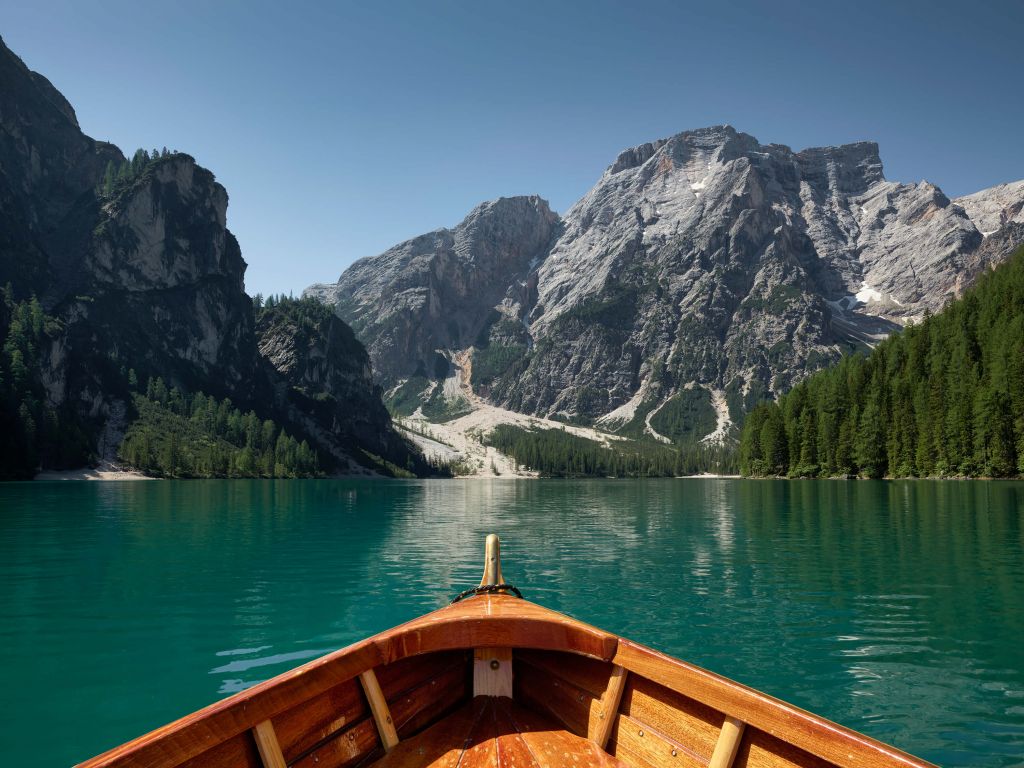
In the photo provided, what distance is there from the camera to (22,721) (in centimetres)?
1268

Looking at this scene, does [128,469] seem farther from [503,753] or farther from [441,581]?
[503,753]

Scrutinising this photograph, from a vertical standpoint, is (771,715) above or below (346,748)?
above

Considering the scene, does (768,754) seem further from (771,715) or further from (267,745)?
(267,745)

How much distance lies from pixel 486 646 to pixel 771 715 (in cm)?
405

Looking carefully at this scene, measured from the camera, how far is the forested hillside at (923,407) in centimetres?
10144

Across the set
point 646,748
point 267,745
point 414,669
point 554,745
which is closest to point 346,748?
point 414,669

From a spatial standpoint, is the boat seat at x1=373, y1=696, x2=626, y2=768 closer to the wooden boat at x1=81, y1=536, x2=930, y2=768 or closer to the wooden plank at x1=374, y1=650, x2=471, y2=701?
the wooden boat at x1=81, y1=536, x2=930, y2=768

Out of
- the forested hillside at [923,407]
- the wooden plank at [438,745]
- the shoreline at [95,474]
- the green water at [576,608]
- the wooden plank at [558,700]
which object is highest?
the forested hillside at [923,407]

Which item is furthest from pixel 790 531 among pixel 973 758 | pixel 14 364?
pixel 14 364

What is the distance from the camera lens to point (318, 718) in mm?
7312

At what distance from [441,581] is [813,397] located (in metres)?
142

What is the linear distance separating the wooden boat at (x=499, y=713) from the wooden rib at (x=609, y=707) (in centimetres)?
2

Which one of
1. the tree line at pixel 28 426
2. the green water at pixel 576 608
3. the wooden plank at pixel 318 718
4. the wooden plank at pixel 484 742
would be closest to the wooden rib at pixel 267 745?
the wooden plank at pixel 318 718

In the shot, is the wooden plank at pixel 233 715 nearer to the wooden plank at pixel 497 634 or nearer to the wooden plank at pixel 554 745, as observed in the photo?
the wooden plank at pixel 497 634
